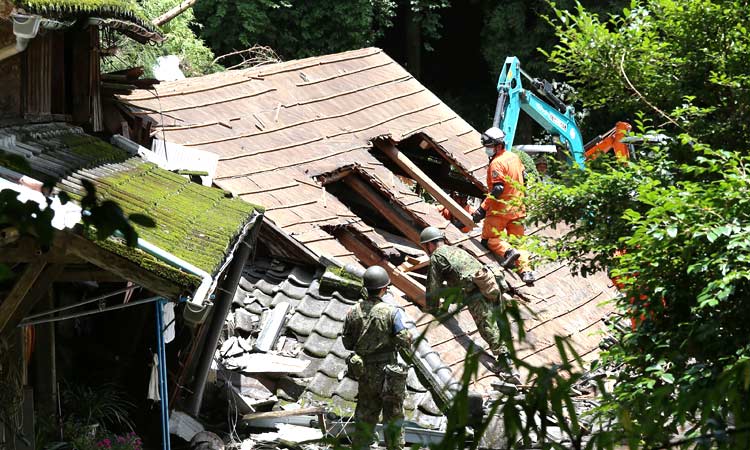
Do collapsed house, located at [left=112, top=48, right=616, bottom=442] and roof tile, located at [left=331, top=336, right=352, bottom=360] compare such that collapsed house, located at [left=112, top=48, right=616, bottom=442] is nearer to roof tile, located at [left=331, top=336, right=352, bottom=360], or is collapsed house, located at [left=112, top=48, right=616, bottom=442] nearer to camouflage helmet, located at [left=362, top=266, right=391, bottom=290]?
roof tile, located at [left=331, top=336, right=352, bottom=360]

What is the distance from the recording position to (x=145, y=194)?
8273 mm

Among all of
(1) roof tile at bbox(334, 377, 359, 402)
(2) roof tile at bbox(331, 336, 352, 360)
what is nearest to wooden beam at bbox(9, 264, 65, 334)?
(1) roof tile at bbox(334, 377, 359, 402)

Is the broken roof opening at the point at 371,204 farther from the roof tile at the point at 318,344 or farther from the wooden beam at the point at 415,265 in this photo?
the roof tile at the point at 318,344

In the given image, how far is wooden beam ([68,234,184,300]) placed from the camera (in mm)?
5984

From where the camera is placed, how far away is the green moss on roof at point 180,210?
6.92 metres

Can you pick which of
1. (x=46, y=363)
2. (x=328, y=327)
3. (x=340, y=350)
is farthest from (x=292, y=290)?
(x=46, y=363)

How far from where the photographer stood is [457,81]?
Result: 2997 centimetres

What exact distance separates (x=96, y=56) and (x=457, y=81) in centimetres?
2005

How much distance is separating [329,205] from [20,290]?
22.4ft

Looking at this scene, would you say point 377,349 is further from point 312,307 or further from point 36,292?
point 36,292

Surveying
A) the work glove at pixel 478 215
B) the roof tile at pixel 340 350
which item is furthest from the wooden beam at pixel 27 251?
the work glove at pixel 478 215

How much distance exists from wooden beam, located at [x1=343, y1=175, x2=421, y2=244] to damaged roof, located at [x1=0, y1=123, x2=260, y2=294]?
3.21m

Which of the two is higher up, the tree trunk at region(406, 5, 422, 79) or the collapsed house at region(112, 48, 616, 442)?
the tree trunk at region(406, 5, 422, 79)

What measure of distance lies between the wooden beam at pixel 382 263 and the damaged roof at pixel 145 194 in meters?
2.25
